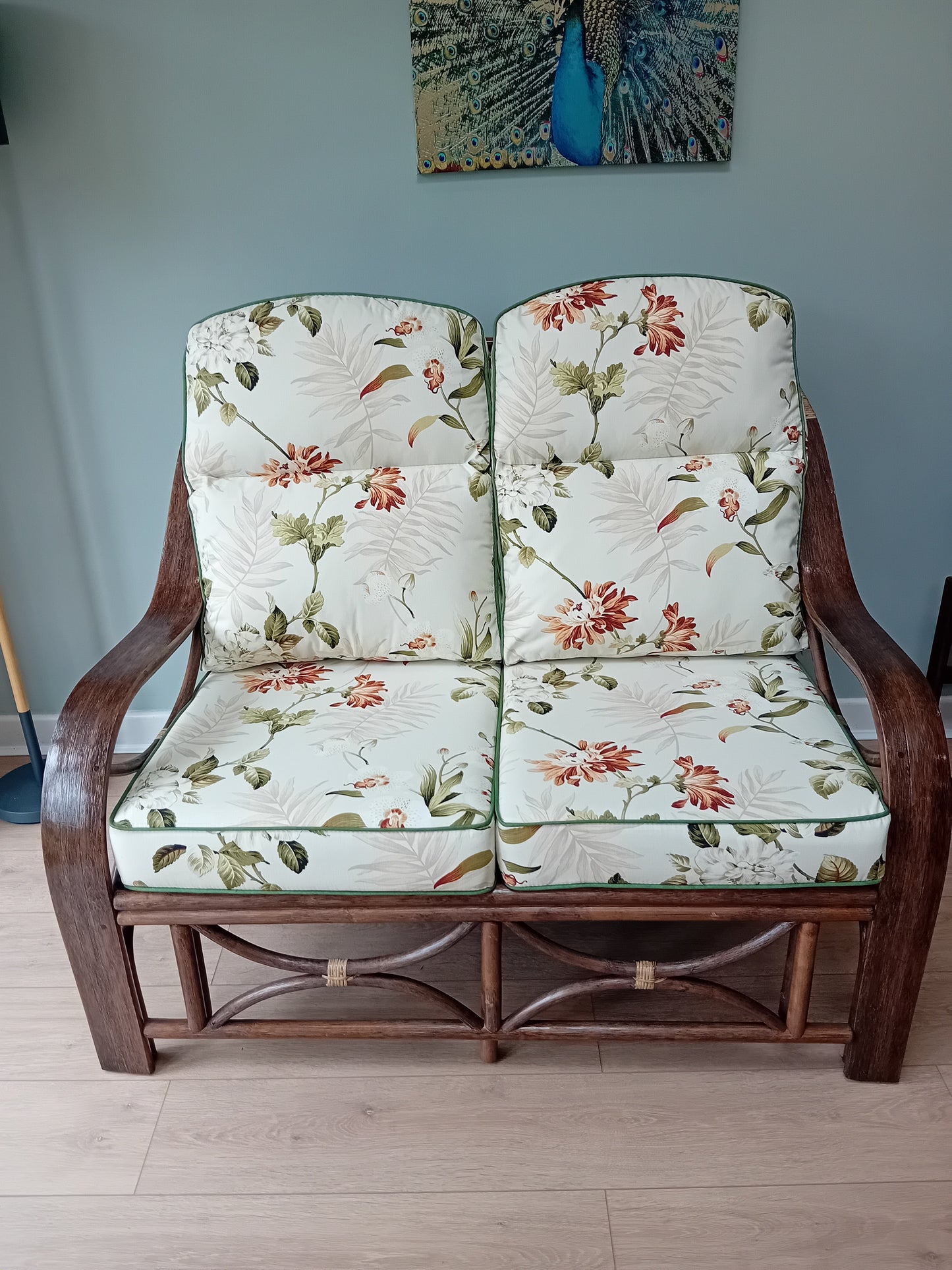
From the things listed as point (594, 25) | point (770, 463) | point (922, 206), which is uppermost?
point (594, 25)

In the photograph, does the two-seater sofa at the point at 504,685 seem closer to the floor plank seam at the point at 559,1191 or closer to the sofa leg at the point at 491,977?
the sofa leg at the point at 491,977

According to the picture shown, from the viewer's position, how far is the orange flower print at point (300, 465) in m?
1.63

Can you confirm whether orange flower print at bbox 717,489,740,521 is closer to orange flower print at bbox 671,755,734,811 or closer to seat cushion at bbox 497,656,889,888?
seat cushion at bbox 497,656,889,888

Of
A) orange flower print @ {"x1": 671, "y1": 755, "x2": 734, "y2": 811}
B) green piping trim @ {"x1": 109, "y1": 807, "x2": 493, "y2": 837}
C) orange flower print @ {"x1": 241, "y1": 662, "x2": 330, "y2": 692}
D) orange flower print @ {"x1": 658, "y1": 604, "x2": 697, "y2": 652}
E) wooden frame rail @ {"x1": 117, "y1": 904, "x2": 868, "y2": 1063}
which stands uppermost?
orange flower print @ {"x1": 658, "y1": 604, "x2": 697, "y2": 652}

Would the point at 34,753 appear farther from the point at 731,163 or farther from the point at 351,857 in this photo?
the point at 731,163

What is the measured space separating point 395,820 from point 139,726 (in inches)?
48.0

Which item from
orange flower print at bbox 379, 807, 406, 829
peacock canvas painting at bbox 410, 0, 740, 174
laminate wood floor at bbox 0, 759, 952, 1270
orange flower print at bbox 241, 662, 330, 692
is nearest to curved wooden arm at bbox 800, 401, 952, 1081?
laminate wood floor at bbox 0, 759, 952, 1270

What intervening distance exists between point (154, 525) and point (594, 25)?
1298 mm

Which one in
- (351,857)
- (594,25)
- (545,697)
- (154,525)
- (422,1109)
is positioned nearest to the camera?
(351,857)

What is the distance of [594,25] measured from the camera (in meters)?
1.69

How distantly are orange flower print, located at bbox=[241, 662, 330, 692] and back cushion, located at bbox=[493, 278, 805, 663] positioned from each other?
1.12 ft

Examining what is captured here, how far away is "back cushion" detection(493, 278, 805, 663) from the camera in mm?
1599

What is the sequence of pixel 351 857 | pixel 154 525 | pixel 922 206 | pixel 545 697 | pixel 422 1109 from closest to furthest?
pixel 351 857 → pixel 422 1109 → pixel 545 697 → pixel 922 206 → pixel 154 525

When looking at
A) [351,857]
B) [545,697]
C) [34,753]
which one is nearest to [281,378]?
[545,697]
